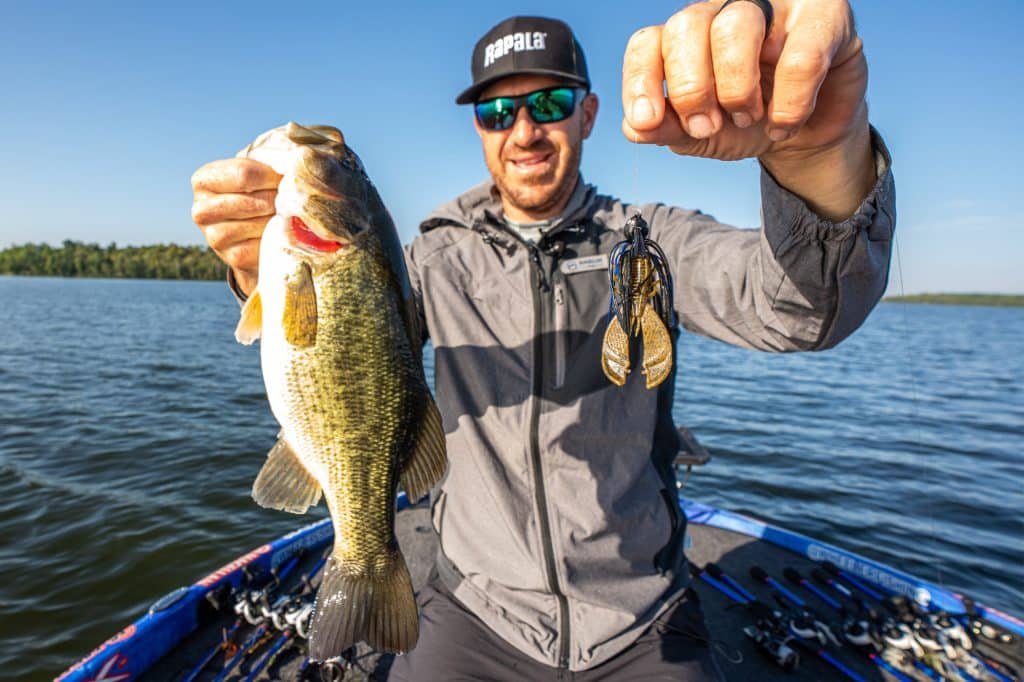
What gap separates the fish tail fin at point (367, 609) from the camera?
6.50 feet

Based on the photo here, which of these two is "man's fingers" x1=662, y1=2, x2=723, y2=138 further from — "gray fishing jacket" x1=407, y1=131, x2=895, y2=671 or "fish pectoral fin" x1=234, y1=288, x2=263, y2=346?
"fish pectoral fin" x1=234, y1=288, x2=263, y2=346

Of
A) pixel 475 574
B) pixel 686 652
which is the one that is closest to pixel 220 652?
pixel 475 574

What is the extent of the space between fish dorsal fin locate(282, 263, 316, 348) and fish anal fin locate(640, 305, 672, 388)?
4.02ft

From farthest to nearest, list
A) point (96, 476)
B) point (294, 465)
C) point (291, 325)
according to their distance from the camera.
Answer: point (96, 476)
point (294, 465)
point (291, 325)

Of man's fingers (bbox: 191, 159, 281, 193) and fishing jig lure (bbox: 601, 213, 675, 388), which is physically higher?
man's fingers (bbox: 191, 159, 281, 193)

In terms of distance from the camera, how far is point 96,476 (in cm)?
923

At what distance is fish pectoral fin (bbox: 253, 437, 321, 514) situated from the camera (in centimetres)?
206

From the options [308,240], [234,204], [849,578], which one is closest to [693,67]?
[308,240]

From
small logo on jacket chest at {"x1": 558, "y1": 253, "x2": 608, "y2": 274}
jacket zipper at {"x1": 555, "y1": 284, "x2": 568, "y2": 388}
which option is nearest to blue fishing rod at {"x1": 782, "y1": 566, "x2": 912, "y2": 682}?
jacket zipper at {"x1": 555, "y1": 284, "x2": 568, "y2": 388}

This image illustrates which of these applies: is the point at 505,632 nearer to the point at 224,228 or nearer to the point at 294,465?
the point at 294,465

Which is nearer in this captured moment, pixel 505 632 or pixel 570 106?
pixel 505 632

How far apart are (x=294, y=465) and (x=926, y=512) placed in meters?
9.93

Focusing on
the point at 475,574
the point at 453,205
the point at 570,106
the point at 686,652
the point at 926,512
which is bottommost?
the point at 926,512

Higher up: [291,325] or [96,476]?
[291,325]
